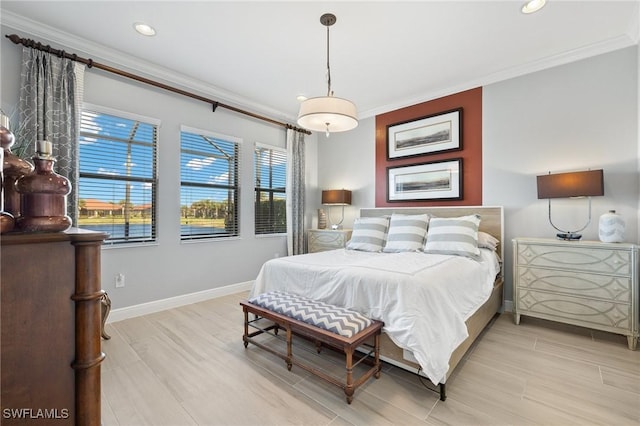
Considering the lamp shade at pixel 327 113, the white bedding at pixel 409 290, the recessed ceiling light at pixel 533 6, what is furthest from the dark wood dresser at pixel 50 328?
the recessed ceiling light at pixel 533 6

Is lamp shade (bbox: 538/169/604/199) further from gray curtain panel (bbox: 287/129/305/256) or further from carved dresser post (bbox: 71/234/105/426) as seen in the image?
carved dresser post (bbox: 71/234/105/426)

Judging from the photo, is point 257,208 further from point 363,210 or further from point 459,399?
point 459,399

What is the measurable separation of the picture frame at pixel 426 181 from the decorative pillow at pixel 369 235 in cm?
68

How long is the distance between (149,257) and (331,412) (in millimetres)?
2690

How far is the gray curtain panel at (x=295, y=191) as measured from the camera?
15.6 feet

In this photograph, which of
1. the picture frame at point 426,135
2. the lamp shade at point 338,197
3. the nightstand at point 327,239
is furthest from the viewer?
the lamp shade at point 338,197

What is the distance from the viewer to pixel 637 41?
267cm

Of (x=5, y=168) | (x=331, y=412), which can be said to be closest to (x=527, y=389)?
(x=331, y=412)

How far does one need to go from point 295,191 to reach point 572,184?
138 inches

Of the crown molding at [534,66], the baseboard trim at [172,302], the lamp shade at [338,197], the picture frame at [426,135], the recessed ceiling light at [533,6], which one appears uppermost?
the recessed ceiling light at [533,6]

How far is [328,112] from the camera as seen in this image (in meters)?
2.21

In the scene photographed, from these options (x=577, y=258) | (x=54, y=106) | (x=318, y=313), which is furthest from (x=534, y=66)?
(x=54, y=106)

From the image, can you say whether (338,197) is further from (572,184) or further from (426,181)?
(572,184)

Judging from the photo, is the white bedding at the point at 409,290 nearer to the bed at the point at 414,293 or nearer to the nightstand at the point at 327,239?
the bed at the point at 414,293
